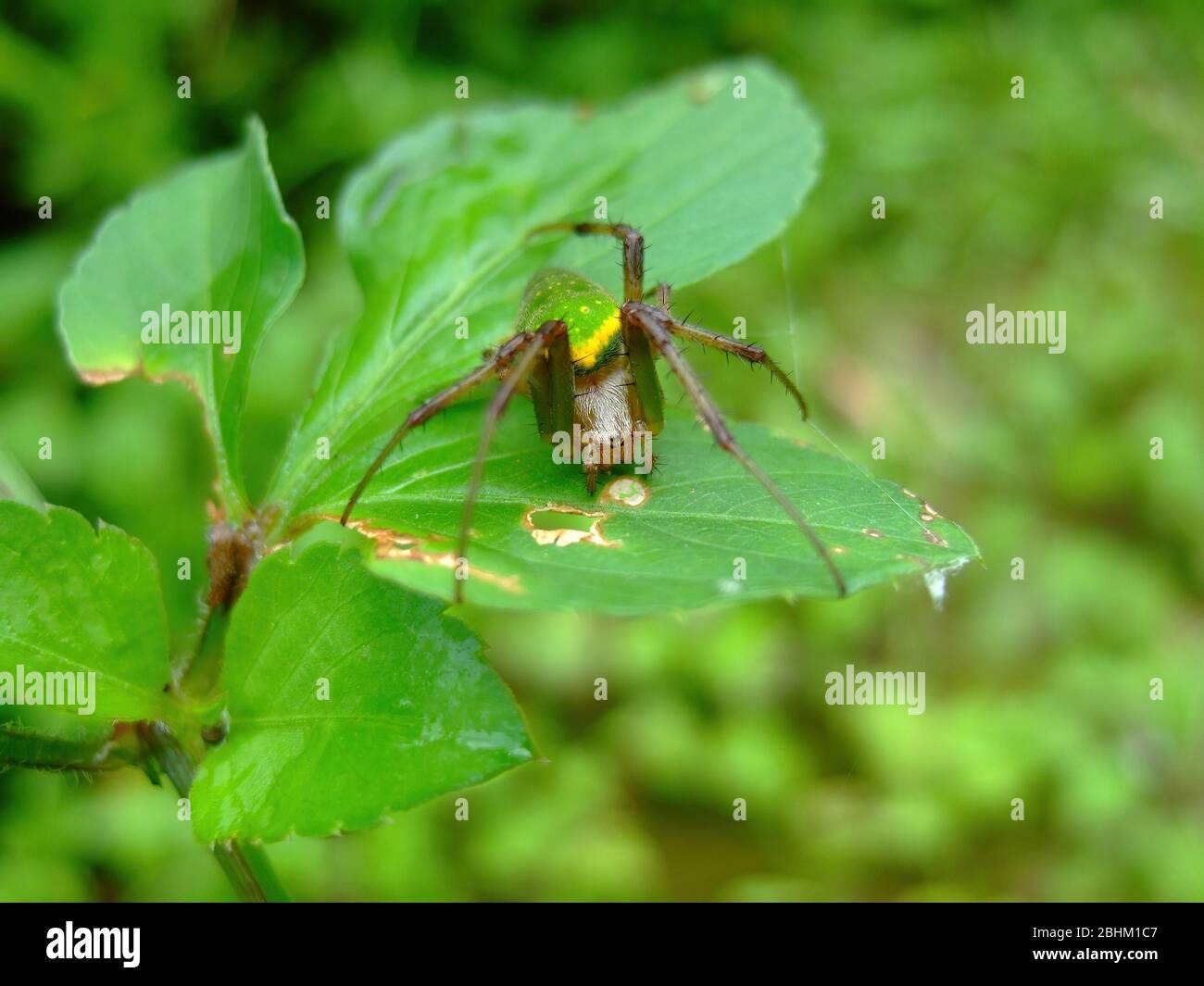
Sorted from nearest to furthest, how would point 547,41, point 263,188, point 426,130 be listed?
point 263,188, point 426,130, point 547,41

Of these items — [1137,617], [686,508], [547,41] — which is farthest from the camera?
[547,41]

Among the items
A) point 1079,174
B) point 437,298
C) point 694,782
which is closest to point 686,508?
point 437,298

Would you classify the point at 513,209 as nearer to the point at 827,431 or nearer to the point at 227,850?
the point at 227,850

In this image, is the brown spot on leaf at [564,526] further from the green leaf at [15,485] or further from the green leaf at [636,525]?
the green leaf at [15,485]

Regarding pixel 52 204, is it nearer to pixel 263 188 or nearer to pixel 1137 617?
pixel 263 188
